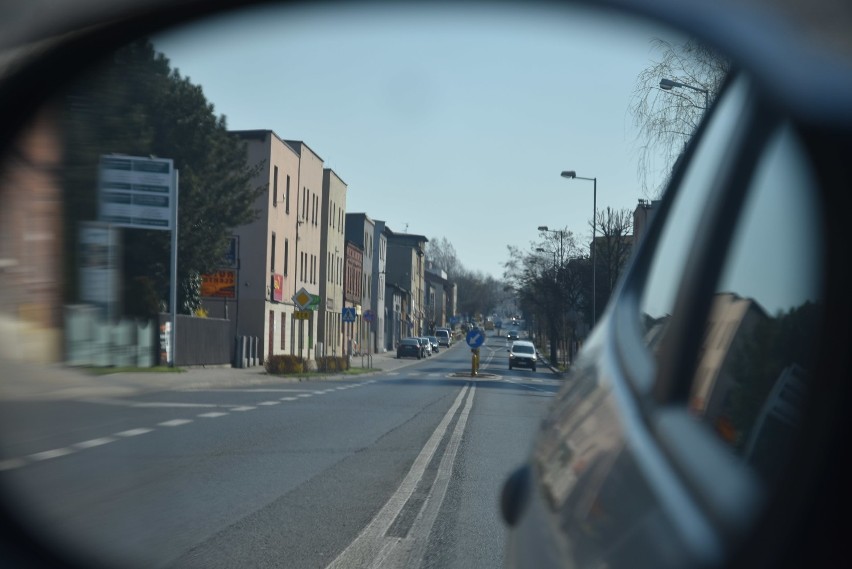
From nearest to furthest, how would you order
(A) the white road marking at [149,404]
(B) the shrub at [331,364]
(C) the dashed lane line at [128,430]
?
(C) the dashed lane line at [128,430]
(A) the white road marking at [149,404]
(B) the shrub at [331,364]

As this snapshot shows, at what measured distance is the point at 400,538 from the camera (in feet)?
19.7

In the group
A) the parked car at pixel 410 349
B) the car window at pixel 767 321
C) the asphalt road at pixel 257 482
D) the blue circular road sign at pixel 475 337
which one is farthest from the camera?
the parked car at pixel 410 349

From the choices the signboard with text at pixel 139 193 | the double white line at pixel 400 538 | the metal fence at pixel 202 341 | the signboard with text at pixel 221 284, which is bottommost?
the double white line at pixel 400 538

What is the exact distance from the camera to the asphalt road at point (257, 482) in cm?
556

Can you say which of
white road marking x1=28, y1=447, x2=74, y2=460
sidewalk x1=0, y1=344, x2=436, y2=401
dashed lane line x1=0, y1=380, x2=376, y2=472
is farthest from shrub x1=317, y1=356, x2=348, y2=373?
white road marking x1=28, y1=447, x2=74, y2=460

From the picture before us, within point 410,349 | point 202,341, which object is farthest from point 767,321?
point 410,349

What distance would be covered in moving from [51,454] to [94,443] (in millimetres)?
1310

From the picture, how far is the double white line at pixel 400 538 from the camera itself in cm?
534

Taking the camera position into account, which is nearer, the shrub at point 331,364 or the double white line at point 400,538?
the double white line at point 400,538

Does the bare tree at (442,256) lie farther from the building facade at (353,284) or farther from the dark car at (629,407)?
the dark car at (629,407)

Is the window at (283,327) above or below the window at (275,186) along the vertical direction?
below

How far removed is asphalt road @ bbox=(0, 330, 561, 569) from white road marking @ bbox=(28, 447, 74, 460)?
0.02 metres

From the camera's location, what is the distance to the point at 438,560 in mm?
5426

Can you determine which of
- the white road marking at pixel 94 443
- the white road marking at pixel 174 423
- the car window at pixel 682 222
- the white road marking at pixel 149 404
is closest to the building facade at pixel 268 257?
the white road marking at pixel 149 404
